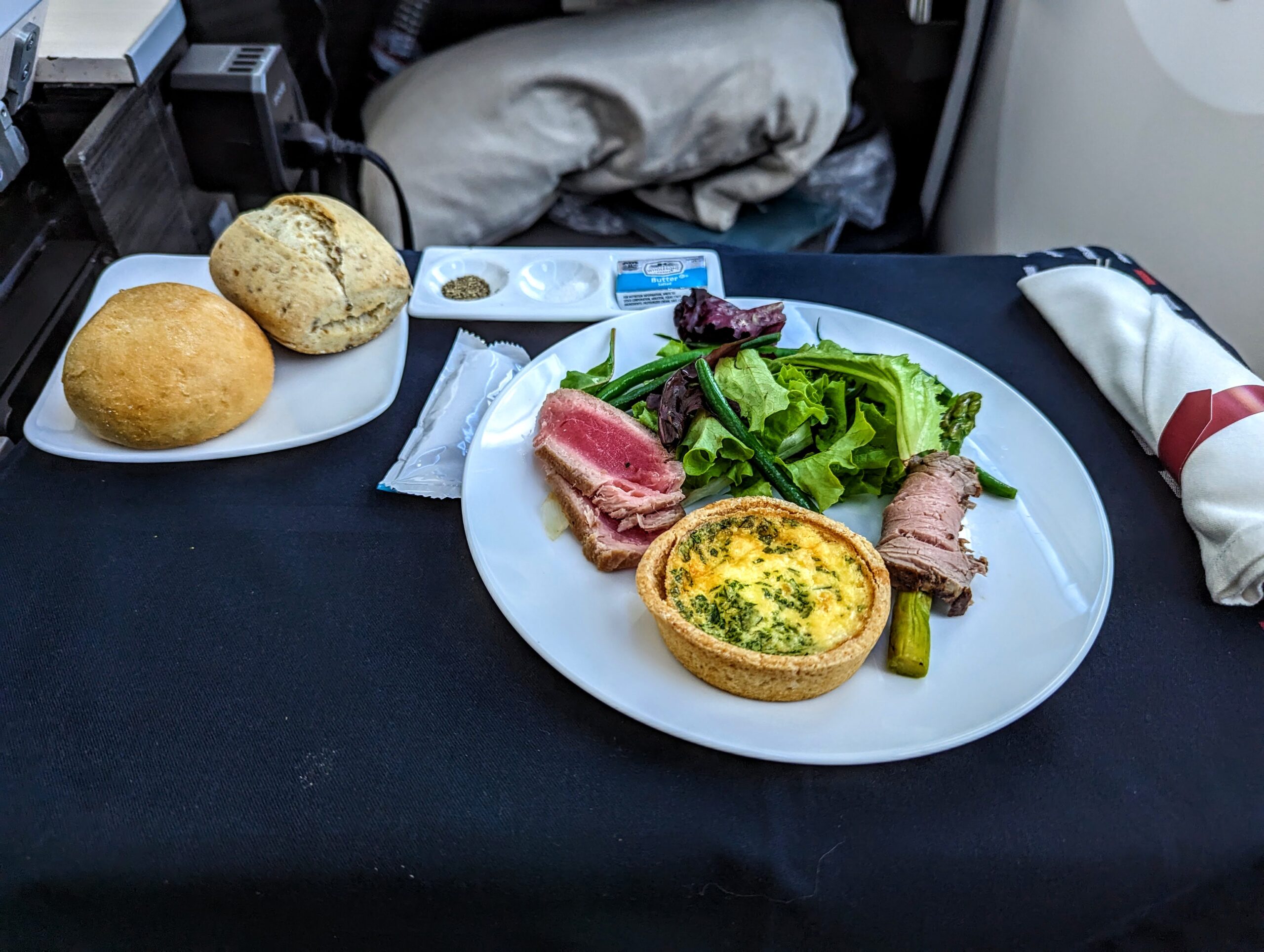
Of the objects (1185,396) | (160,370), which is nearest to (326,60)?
(160,370)

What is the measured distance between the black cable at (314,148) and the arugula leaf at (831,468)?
1.14 meters

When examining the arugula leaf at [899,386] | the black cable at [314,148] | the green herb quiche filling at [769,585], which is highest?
the black cable at [314,148]

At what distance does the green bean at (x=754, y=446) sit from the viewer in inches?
44.2

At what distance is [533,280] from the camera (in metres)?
1.48

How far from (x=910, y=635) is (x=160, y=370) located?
960 millimetres

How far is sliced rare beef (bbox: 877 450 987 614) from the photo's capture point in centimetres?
95

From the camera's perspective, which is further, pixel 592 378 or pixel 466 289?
pixel 466 289

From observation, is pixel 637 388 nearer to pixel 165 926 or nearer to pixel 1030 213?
pixel 165 926

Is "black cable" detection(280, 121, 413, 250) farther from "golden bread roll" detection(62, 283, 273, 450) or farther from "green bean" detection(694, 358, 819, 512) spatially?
"green bean" detection(694, 358, 819, 512)

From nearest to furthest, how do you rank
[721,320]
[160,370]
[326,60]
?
[160,370] < [721,320] < [326,60]

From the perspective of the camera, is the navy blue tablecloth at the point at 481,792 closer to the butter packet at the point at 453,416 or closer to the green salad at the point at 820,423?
the butter packet at the point at 453,416

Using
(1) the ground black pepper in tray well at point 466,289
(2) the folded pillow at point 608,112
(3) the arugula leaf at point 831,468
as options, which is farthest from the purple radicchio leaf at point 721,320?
(2) the folded pillow at point 608,112

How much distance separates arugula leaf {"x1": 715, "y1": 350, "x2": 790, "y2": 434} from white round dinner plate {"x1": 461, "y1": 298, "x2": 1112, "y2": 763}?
0.16 meters

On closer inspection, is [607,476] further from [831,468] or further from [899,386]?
[899,386]
